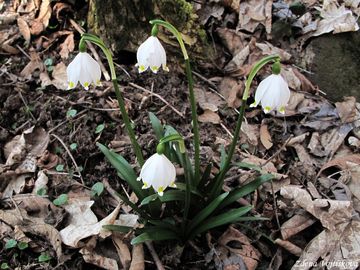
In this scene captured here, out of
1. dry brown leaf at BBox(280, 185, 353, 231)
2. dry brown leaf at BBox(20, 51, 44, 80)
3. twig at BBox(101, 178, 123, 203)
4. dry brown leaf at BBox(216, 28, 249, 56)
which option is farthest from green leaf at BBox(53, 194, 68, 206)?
dry brown leaf at BBox(216, 28, 249, 56)

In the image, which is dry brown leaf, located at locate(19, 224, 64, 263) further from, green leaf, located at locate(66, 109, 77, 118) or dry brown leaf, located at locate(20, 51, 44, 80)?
dry brown leaf, located at locate(20, 51, 44, 80)

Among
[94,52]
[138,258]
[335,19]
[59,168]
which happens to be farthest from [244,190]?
[335,19]

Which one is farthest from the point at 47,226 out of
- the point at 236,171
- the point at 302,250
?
the point at 302,250

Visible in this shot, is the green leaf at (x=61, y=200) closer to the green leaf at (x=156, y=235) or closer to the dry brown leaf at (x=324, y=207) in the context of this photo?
the green leaf at (x=156, y=235)

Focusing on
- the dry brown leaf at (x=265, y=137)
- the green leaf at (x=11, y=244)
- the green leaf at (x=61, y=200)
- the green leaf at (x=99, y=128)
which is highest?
the green leaf at (x=99, y=128)

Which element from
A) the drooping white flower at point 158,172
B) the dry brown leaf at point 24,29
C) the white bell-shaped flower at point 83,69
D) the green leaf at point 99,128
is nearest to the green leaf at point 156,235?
the drooping white flower at point 158,172

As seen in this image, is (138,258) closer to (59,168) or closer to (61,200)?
(61,200)
